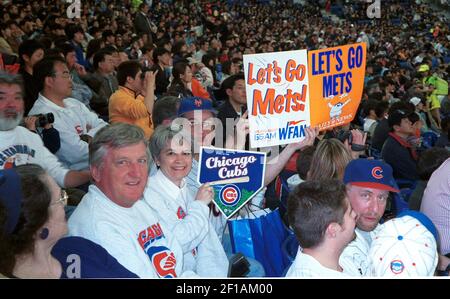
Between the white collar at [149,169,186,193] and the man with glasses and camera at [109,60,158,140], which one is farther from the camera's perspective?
the man with glasses and camera at [109,60,158,140]

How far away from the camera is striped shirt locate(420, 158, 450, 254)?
302cm

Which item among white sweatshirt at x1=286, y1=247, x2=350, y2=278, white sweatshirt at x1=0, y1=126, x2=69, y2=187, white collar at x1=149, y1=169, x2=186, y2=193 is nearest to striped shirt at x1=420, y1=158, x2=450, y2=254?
white sweatshirt at x1=286, y1=247, x2=350, y2=278

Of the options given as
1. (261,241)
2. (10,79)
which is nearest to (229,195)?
(261,241)

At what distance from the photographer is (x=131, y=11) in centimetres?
1483

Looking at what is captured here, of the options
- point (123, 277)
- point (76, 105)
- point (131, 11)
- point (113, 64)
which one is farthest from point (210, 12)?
point (123, 277)

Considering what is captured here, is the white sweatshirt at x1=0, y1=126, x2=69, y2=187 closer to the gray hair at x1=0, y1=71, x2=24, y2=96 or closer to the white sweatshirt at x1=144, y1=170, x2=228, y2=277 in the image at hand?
the gray hair at x1=0, y1=71, x2=24, y2=96

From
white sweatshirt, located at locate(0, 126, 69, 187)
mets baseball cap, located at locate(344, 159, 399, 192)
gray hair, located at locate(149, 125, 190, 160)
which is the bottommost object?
mets baseball cap, located at locate(344, 159, 399, 192)

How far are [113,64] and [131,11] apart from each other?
9.03 m

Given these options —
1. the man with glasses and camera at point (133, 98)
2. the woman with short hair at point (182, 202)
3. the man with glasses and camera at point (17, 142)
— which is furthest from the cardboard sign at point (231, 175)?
the man with glasses and camera at point (133, 98)

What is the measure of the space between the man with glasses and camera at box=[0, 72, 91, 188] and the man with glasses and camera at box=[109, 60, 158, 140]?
1.18 metres

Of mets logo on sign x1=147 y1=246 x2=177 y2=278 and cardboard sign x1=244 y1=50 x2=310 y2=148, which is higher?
cardboard sign x1=244 y1=50 x2=310 y2=148

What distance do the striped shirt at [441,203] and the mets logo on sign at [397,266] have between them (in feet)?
4.31

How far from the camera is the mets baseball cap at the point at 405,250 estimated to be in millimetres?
1814

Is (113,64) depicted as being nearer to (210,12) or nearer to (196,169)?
(196,169)
